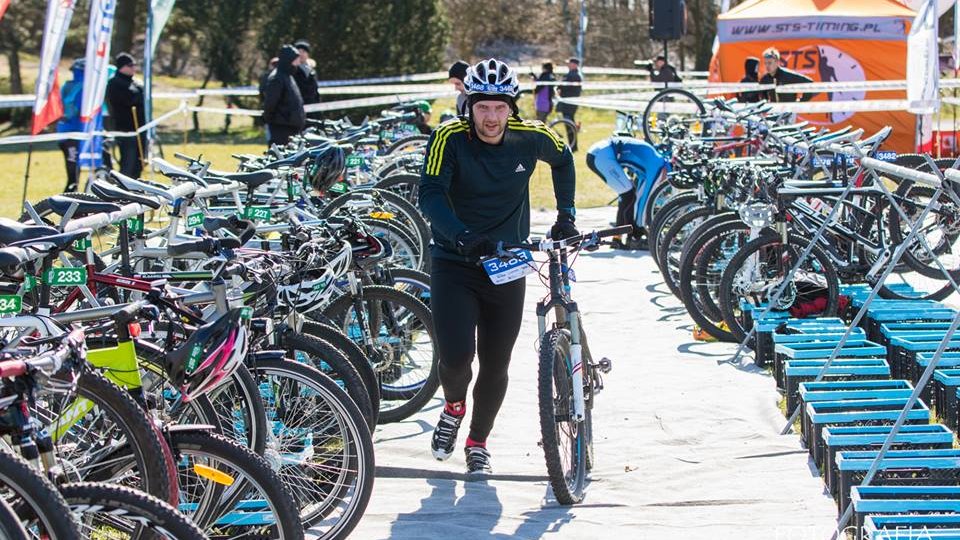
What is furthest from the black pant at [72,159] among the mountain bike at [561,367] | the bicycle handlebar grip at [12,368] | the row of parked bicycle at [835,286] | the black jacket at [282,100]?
the bicycle handlebar grip at [12,368]

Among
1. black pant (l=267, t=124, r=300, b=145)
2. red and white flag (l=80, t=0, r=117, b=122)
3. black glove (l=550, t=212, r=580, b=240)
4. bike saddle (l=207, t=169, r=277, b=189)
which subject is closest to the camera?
black glove (l=550, t=212, r=580, b=240)

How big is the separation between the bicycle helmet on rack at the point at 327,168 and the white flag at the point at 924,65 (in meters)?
5.68

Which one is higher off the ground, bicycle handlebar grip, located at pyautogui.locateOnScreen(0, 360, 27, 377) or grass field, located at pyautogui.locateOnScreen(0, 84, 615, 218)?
bicycle handlebar grip, located at pyautogui.locateOnScreen(0, 360, 27, 377)

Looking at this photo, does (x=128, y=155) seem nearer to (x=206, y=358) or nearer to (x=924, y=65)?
(x=924, y=65)

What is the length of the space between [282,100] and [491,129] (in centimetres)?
894

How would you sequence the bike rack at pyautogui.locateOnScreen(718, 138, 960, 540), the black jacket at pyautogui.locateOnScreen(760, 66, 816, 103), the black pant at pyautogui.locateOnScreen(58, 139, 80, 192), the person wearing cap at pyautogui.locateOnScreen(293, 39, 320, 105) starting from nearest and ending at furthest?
the bike rack at pyautogui.locateOnScreen(718, 138, 960, 540) < the black pant at pyautogui.locateOnScreen(58, 139, 80, 192) < the person wearing cap at pyautogui.locateOnScreen(293, 39, 320, 105) < the black jacket at pyautogui.locateOnScreen(760, 66, 816, 103)

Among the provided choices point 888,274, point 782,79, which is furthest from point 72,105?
point 888,274

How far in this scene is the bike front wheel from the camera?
5.50 m

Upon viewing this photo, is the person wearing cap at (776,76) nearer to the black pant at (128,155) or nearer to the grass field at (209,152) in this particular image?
the grass field at (209,152)

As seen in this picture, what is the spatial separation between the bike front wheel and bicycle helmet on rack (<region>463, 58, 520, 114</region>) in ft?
3.38

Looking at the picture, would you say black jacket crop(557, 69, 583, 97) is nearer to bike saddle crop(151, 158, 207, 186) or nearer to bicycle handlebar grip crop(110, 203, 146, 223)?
bike saddle crop(151, 158, 207, 186)

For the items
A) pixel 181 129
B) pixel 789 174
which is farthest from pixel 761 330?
pixel 181 129

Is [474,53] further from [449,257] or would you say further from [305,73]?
[449,257]

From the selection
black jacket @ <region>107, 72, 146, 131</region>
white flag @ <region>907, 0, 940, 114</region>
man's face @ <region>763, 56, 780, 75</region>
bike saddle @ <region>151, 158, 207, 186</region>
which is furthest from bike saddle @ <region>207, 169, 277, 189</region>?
man's face @ <region>763, 56, 780, 75</region>
